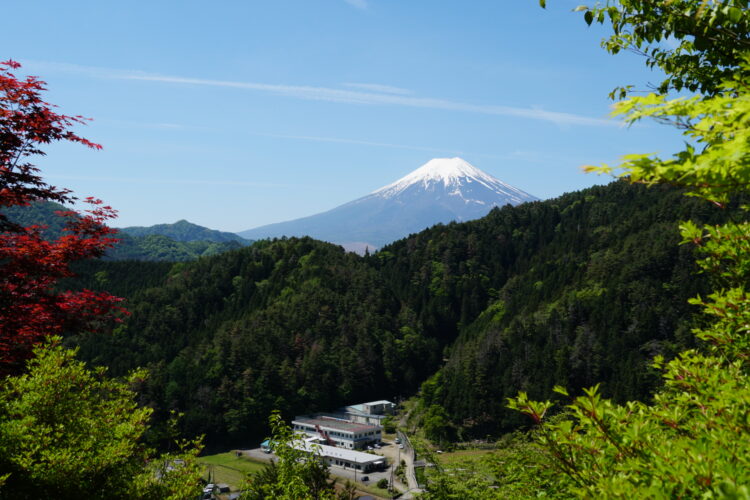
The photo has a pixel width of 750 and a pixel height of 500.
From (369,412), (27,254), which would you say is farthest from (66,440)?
(369,412)

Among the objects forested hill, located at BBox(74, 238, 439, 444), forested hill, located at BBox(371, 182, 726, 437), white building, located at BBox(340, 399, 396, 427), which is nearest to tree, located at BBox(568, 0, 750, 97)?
forested hill, located at BBox(371, 182, 726, 437)

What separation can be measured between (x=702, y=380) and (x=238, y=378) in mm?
81400

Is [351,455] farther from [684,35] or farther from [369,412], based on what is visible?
[684,35]

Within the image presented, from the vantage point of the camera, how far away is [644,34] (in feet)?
18.9

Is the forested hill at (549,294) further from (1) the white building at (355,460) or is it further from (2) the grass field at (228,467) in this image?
(2) the grass field at (228,467)

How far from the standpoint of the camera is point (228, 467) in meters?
58.4

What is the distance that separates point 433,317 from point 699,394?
99941mm

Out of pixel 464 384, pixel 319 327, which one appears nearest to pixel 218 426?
pixel 319 327

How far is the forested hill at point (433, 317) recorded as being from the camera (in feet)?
231

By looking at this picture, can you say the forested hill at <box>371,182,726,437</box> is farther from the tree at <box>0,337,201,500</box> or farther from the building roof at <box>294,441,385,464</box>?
the tree at <box>0,337,201,500</box>

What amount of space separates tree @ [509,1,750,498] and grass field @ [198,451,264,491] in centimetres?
5328

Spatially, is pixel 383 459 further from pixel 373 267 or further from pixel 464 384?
pixel 373 267

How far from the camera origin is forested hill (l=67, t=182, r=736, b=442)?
7050 cm

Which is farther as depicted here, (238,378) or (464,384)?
(238,378)
